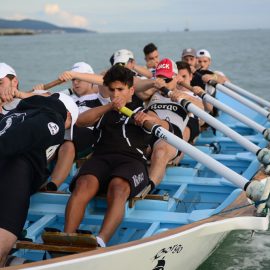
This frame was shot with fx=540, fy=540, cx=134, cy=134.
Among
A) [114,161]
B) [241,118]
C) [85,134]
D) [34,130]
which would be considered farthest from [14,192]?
[241,118]

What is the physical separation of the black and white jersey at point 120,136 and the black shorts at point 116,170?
3.7 inches

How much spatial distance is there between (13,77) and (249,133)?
493 cm

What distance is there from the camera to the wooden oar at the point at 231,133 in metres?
4.95

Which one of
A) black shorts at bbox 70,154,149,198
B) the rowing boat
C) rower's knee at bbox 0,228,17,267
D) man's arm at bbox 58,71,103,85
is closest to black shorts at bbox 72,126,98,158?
the rowing boat

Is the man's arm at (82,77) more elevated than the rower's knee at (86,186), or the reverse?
the man's arm at (82,77)

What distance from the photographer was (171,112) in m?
6.33

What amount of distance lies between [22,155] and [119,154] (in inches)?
45.9

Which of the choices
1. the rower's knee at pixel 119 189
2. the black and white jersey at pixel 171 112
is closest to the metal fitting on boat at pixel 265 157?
the rower's knee at pixel 119 189

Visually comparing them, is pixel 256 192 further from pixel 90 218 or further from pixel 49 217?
pixel 49 217

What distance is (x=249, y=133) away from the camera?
937 centimetres

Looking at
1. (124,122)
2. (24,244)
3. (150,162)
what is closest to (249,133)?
(150,162)

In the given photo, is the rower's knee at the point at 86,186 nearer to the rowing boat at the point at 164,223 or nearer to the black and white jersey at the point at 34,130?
the rowing boat at the point at 164,223

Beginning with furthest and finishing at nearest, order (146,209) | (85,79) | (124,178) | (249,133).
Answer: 1. (249,133)
2. (85,79)
3. (146,209)
4. (124,178)

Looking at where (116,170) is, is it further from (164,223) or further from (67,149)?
(67,149)
